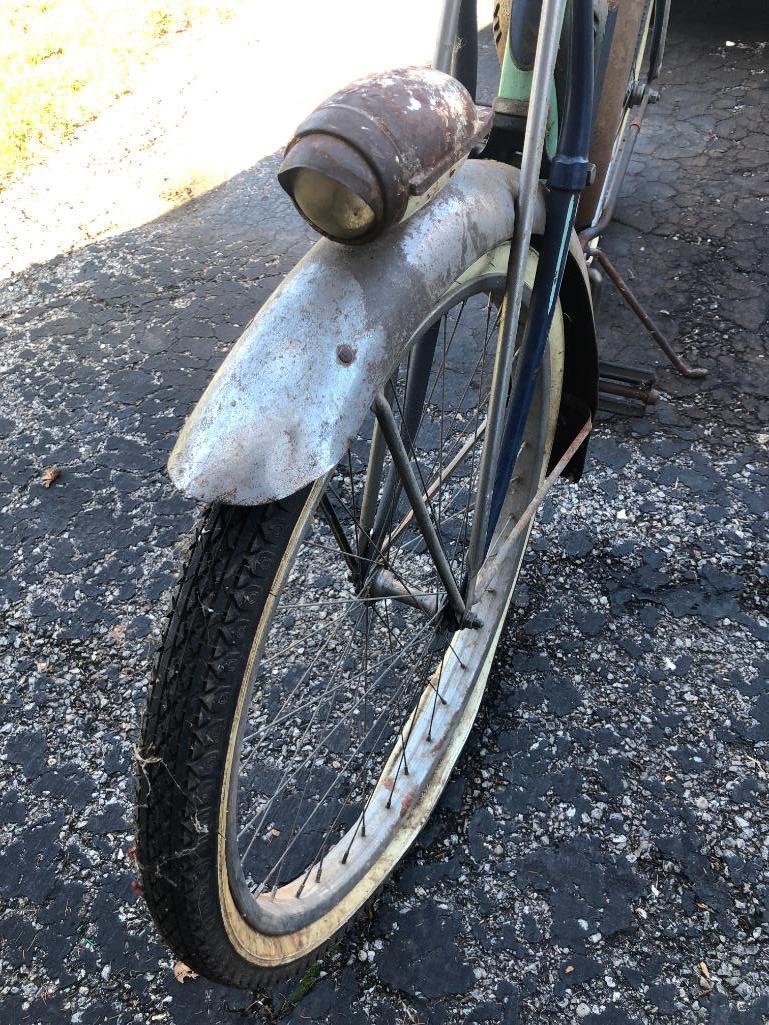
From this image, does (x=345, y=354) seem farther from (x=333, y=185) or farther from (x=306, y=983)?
(x=306, y=983)

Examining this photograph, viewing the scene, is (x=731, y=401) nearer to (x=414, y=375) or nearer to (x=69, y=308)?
(x=414, y=375)

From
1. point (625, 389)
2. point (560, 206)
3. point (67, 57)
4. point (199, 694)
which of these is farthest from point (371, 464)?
point (67, 57)

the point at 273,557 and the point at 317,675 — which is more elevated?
the point at 273,557

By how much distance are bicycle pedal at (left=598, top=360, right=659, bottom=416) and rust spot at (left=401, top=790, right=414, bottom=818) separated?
142 cm

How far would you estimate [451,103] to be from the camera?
3.34 ft

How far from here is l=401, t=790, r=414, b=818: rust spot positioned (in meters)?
1.68

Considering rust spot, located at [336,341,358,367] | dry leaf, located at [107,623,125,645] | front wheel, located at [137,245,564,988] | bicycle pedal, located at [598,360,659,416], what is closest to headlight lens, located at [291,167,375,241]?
rust spot, located at [336,341,358,367]

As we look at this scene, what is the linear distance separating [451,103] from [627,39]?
1.26 meters

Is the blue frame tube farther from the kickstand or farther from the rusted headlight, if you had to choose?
the kickstand

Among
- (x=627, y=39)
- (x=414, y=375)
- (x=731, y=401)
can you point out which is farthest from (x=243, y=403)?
(x=731, y=401)

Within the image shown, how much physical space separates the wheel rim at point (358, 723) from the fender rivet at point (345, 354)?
0.47 meters

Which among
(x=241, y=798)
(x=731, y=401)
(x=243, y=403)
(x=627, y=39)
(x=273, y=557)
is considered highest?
(x=627, y=39)

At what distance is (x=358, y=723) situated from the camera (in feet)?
6.28

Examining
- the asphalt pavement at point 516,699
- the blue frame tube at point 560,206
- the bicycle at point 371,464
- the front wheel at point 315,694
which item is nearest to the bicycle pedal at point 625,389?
the asphalt pavement at point 516,699
